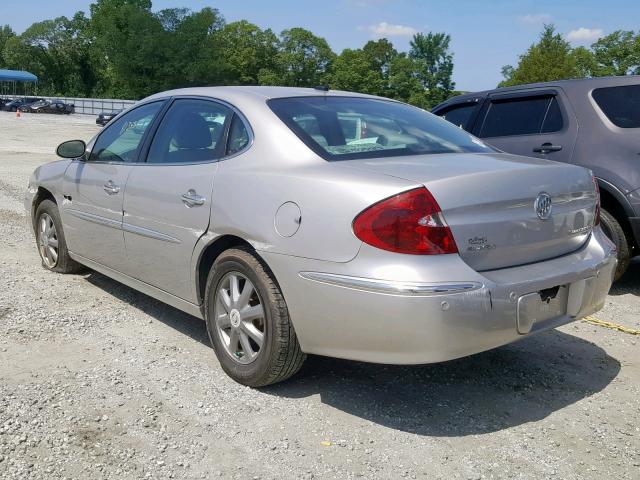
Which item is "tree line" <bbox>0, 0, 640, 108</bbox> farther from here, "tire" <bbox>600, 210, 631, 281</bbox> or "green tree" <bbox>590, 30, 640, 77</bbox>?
"tire" <bbox>600, 210, 631, 281</bbox>

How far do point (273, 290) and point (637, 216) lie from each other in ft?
11.6

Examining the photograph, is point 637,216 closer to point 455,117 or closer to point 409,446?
point 455,117

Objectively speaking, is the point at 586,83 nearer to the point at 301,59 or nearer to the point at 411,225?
the point at 411,225

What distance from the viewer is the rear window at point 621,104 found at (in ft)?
19.2

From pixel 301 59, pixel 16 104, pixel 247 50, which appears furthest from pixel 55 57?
pixel 16 104

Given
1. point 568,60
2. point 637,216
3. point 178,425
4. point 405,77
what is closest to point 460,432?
point 178,425

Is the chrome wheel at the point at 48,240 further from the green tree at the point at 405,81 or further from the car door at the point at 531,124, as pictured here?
the green tree at the point at 405,81

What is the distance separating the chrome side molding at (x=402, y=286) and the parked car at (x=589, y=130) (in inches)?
126

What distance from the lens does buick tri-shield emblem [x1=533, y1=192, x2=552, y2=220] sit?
336cm

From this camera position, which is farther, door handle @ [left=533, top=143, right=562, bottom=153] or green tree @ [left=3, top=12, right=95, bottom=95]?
green tree @ [left=3, top=12, right=95, bottom=95]

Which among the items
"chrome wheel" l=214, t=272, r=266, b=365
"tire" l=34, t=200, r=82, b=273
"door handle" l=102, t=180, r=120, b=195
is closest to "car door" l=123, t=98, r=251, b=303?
"door handle" l=102, t=180, r=120, b=195

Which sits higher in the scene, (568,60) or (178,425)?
(568,60)

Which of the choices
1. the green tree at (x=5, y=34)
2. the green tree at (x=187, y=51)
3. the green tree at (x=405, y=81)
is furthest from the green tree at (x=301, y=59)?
the green tree at (x=5, y=34)

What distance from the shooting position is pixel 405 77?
379 feet
